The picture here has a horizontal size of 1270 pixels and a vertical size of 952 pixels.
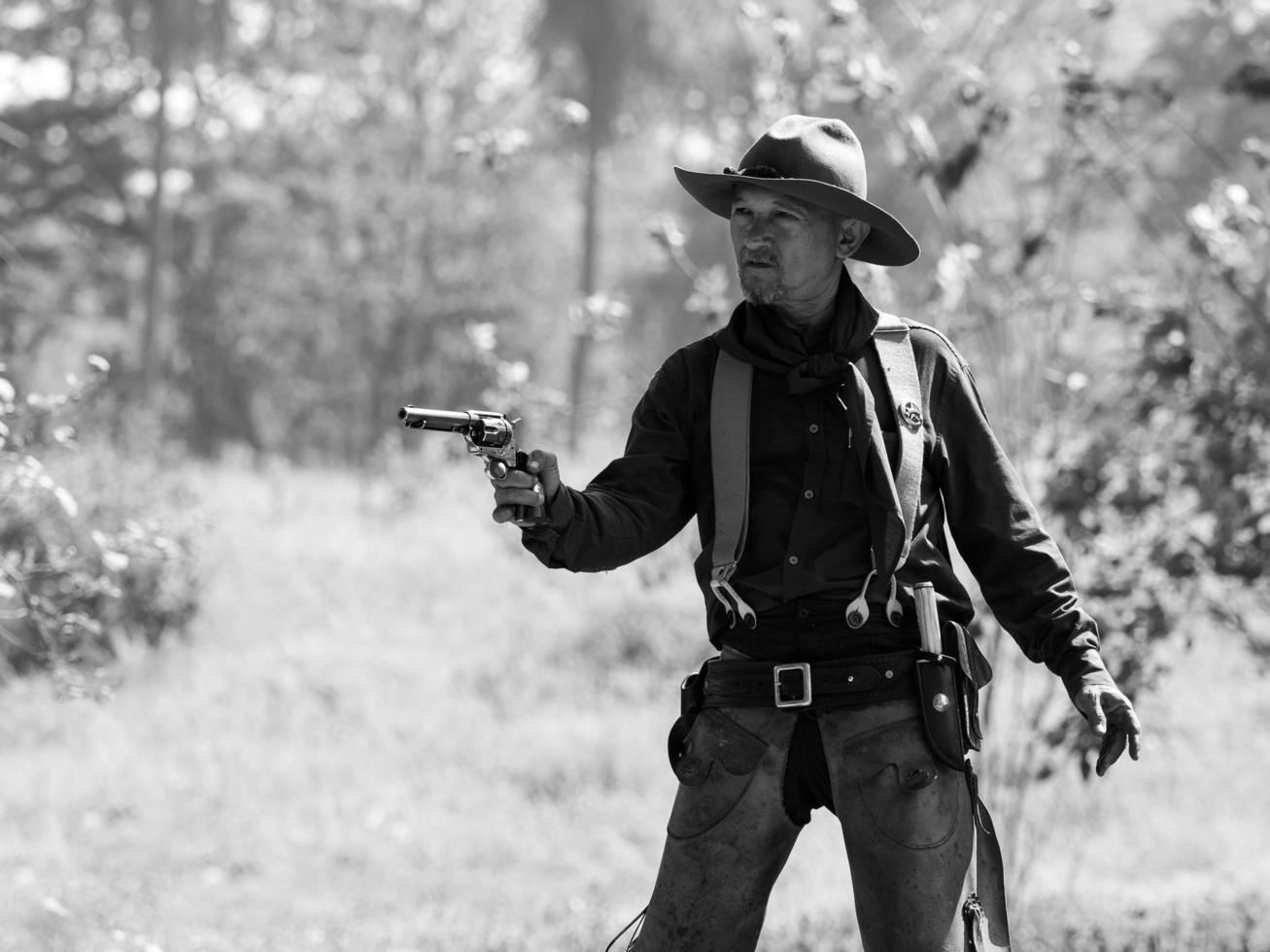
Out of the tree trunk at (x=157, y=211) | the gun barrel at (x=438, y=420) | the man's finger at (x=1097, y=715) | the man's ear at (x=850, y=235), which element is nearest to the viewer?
the gun barrel at (x=438, y=420)

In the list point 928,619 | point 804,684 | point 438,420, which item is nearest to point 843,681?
point 804,684

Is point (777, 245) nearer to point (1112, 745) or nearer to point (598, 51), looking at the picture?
point (1112, 745)

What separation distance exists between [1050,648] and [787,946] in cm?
360

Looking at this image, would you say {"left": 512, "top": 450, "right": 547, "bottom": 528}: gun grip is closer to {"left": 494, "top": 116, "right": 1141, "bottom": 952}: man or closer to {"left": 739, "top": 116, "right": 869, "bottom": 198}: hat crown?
{"left": 494, "top": 116, "right": 1141, "bottom": 952}: man

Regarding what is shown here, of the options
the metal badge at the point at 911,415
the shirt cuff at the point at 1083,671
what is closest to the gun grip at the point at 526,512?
the metal badge at the point at 911,415

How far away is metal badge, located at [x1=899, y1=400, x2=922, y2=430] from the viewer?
382cm

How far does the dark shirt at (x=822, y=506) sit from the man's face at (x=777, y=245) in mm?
107

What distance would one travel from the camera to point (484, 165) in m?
7.64

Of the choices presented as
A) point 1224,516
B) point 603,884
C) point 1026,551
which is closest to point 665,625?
point 603,884

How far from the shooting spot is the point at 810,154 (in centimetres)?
379

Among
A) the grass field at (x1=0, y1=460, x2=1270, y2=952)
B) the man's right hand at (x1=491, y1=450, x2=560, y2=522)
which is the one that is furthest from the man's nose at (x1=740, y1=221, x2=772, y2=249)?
the grass field at (x1=0, y1=460, x2=1270, y2=952)

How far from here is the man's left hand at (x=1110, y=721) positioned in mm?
3562

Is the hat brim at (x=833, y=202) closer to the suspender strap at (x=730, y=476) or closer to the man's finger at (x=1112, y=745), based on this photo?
the suspender strap at (x=730, y=476)

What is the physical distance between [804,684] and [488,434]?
888 mm
